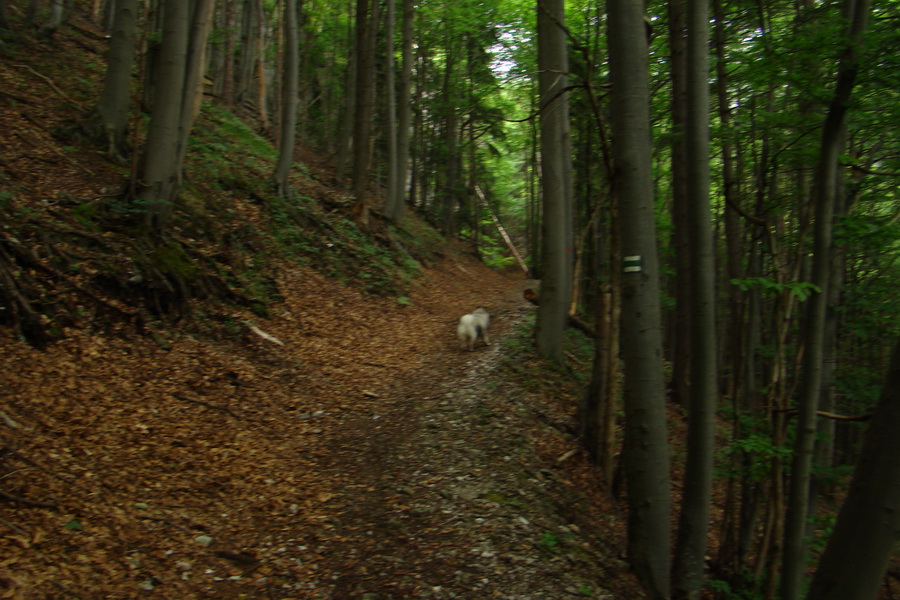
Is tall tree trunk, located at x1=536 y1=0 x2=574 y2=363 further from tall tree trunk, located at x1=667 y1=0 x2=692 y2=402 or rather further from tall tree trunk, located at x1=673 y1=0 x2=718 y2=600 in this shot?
tall tree trunk, located at x1=673 y1=0 x2=718 y2=600

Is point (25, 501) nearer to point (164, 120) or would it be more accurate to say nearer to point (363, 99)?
point (164, 120)

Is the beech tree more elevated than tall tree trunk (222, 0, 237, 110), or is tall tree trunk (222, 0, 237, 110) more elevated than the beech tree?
tall tree trunk (222, 0, 237, 110)

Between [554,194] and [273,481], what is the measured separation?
6.82m

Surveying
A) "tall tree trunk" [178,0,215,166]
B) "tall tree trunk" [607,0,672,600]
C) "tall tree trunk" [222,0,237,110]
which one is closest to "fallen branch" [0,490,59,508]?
"tall tree trunk" [607,0,672,600]

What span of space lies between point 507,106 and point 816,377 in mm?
22827

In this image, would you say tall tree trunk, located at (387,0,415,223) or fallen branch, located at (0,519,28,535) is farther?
tall tree trunk, located at (387,0,415,223)

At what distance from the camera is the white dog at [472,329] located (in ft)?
34.0

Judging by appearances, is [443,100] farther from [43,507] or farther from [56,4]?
[43,507]

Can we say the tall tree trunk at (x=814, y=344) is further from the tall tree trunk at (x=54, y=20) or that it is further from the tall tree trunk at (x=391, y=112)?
the tall tree trunk at (x=54, y=20)

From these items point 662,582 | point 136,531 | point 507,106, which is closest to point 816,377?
point 662,582

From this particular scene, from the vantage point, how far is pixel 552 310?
10211 mm

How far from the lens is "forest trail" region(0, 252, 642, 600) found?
3996mm

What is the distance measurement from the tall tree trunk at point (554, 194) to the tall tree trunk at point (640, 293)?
179 inches

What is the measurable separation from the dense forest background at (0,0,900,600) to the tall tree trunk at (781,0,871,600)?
21mm
